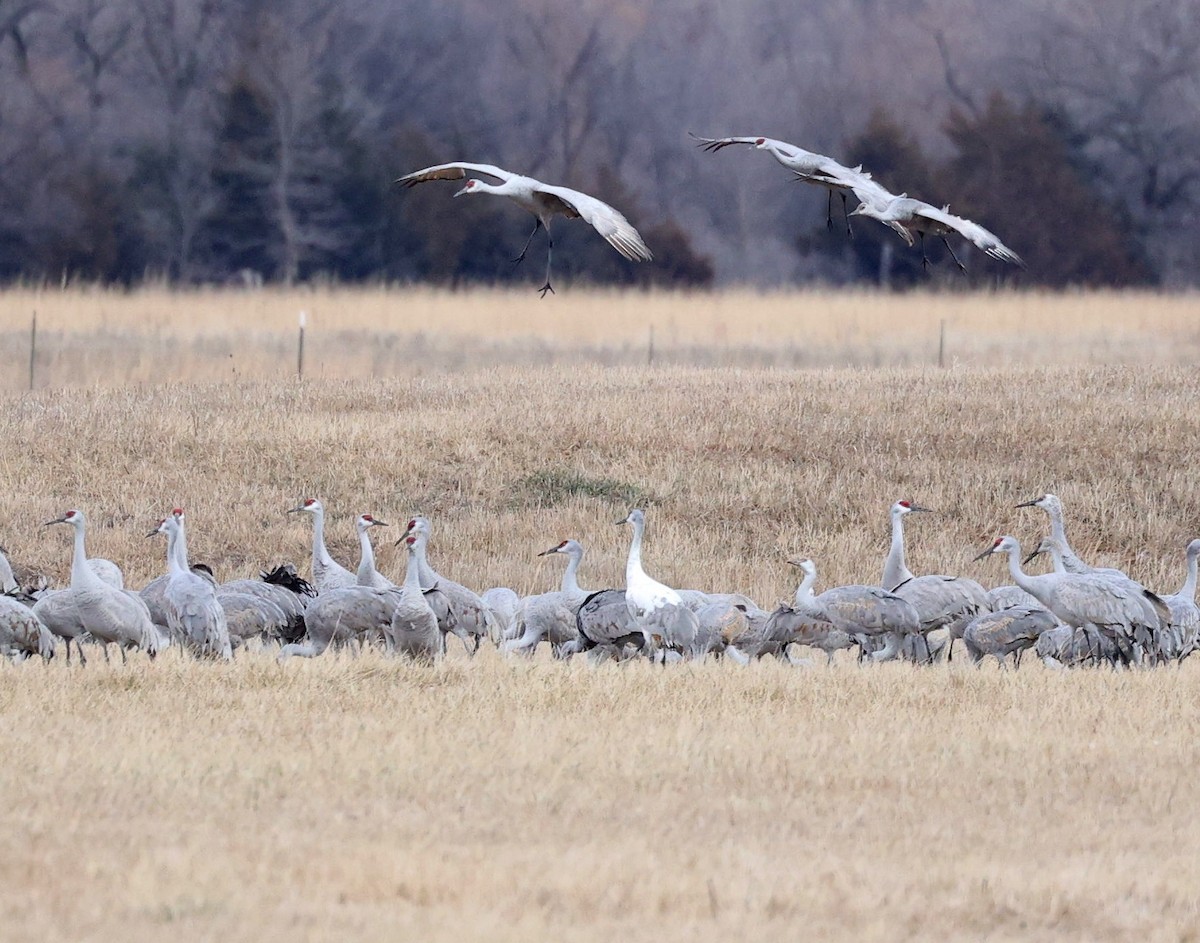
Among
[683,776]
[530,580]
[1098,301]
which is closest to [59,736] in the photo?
[683,776]

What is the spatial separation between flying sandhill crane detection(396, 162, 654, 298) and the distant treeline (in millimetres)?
27307

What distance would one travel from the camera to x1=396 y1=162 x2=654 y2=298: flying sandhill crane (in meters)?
10.8

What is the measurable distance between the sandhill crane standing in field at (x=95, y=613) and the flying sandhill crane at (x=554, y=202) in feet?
9.13

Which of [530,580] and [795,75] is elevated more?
[795,75]

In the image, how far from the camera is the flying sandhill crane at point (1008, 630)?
11414 millimetres

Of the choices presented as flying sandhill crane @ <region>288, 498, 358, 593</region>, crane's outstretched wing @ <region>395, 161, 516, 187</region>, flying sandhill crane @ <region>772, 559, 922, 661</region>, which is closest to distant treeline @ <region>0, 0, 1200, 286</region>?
flying sandhill crane @ <region>288, 498, 358, 593</region>

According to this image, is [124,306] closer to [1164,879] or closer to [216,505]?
[216,505]

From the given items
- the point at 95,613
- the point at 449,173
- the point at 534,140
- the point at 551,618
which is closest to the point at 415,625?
Answer: the point at 95,613

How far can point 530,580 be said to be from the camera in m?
15.6

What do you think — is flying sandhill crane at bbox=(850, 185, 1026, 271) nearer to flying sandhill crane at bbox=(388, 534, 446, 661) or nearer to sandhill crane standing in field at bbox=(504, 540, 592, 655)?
sandhill crane standing in field at bbox=(504, 540, 592, 655)

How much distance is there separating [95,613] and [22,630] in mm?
410

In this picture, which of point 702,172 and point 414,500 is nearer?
point 414,500

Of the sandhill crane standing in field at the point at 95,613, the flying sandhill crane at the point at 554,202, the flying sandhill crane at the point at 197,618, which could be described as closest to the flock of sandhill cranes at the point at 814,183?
the flying sandhill crane at the point at 554,202

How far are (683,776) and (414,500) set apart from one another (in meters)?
10.4
